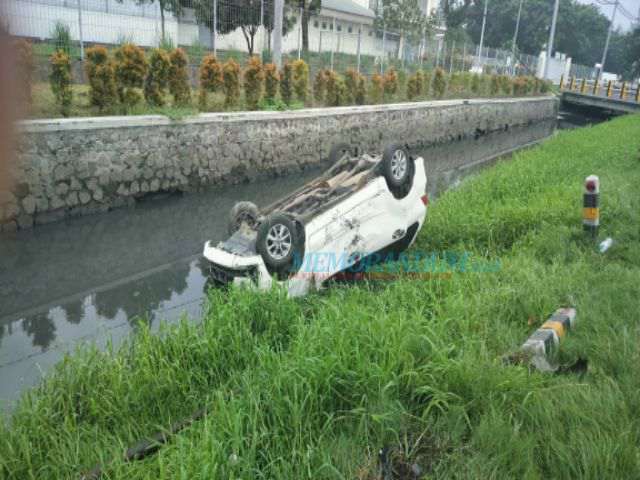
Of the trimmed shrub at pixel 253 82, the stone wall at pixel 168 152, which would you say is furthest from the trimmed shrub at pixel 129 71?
the trimmed shrub at pixel 253 82

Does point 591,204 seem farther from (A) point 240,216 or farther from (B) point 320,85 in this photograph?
(B) point 320,85

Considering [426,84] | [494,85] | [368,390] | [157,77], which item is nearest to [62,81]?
[157,77]

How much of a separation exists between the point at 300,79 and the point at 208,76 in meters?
3.12

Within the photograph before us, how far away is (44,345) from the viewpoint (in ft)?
17.4

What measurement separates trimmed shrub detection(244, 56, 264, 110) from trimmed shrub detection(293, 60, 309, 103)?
1.36 m

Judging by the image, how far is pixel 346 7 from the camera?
1576 inches

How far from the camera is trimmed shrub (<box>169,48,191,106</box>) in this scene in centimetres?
1149

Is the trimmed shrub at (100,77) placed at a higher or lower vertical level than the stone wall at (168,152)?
higher

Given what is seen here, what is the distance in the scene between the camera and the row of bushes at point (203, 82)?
1030cm

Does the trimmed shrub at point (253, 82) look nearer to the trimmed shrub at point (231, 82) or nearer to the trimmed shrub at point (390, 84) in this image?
the trimmed shrub at point (231, 82)

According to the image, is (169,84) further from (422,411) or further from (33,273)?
(422,411)

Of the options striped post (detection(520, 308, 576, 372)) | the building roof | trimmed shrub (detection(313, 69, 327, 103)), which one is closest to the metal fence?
trimmed shrub (detection(313, 69, 327, 103))

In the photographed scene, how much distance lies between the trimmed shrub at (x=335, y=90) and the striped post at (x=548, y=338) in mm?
12666

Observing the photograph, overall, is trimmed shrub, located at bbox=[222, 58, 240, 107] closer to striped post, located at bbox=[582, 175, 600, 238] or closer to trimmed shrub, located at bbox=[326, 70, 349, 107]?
trimmed shrub, located at bbox=[326, 70, 349, 107]
